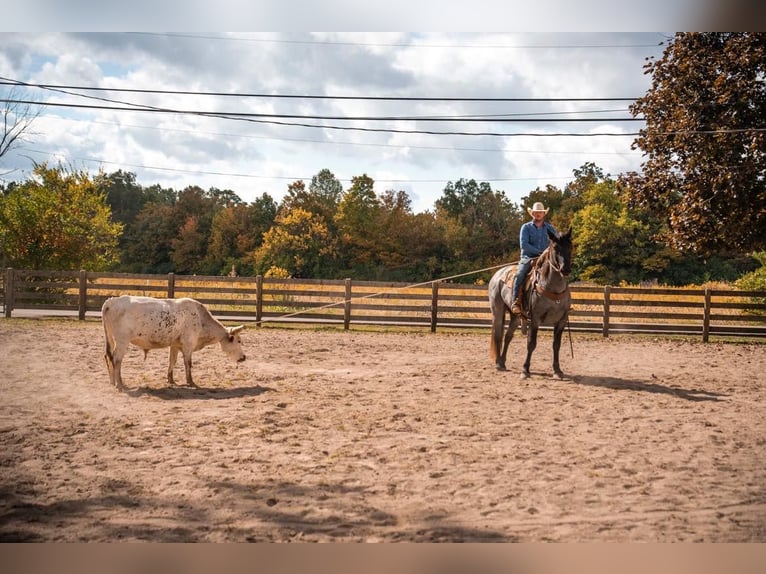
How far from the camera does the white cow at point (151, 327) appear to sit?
6426 millimetres

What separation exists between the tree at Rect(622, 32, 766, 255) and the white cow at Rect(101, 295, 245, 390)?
282 inches

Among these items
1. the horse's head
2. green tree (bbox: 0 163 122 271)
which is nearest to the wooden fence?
green tree (bbox: 0 163 122 271)

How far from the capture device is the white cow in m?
6.43

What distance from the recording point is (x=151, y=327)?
21.3ft

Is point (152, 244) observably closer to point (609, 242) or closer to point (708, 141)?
point (609, 242)

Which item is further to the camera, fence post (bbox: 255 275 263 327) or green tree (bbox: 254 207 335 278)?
green tree (bbox: 254 207 335 278)

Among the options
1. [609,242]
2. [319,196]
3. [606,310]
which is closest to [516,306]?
[606,310]

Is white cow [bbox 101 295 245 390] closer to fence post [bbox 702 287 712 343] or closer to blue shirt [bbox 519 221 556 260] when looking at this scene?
blue shirt [bbox 519 221 556 260]

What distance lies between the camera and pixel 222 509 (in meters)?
3.35

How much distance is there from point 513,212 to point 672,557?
69.5ft

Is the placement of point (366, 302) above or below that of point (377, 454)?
above

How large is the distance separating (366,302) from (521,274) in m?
6.87
